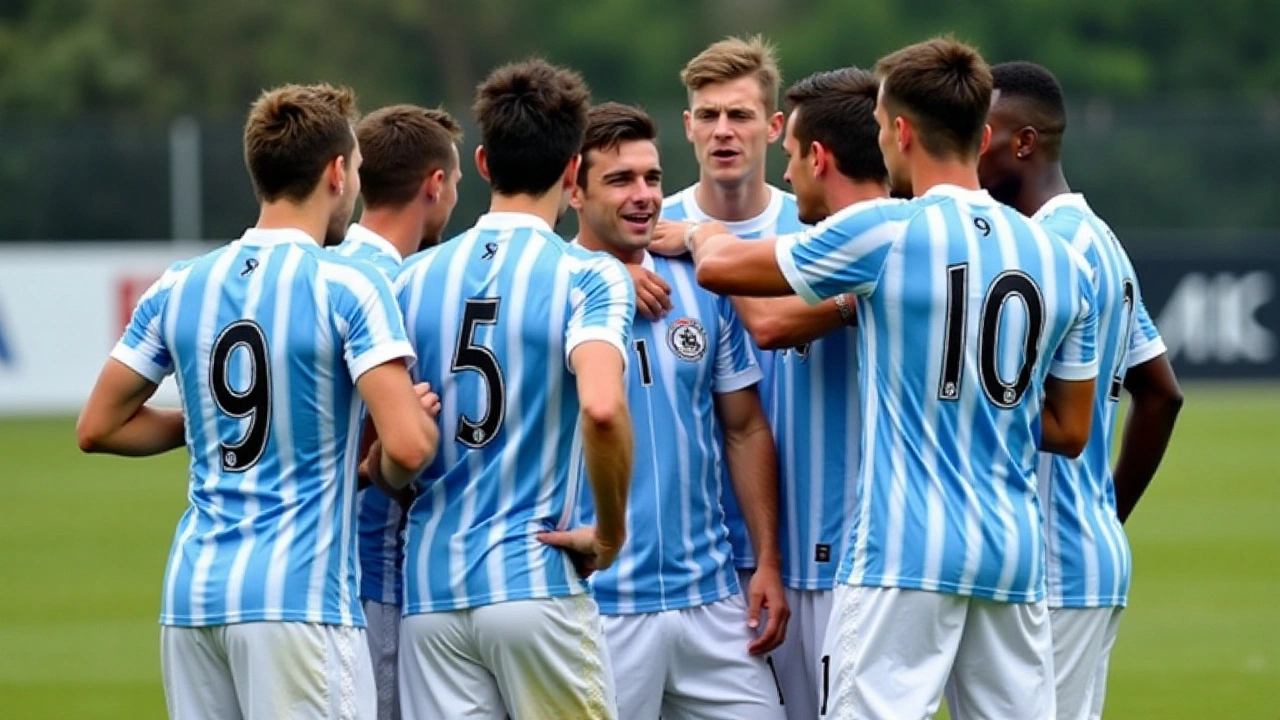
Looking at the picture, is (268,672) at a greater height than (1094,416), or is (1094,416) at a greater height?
(1094,416)

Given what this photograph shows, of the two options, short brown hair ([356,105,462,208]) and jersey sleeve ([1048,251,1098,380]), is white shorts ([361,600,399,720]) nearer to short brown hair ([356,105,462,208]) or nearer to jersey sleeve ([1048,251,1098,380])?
short brown hair ([356,105,462,208])

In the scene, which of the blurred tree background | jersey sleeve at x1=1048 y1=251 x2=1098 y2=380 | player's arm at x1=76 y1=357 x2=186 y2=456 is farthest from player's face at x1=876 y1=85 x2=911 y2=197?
the blurred tree background

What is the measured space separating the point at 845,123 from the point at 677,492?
1134 mm

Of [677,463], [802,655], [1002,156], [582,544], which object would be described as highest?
[1002,156]

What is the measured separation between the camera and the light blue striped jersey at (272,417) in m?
4.95

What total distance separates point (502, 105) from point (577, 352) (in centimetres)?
69

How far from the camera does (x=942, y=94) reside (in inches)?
203

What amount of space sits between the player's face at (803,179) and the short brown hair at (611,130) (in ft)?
1.28

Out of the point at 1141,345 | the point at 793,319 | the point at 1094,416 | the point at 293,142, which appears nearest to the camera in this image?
the point at 293,142

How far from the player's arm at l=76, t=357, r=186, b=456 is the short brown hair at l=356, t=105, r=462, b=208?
86cm

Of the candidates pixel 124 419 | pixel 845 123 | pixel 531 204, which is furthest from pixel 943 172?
pixel 124 419

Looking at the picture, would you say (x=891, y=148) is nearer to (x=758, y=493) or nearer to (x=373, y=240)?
(x=758, y=493)

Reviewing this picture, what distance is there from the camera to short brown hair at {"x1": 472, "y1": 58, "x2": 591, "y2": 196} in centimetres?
525

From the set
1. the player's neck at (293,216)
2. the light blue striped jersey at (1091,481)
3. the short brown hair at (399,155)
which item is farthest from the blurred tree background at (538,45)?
the player's neck at (293,216)
